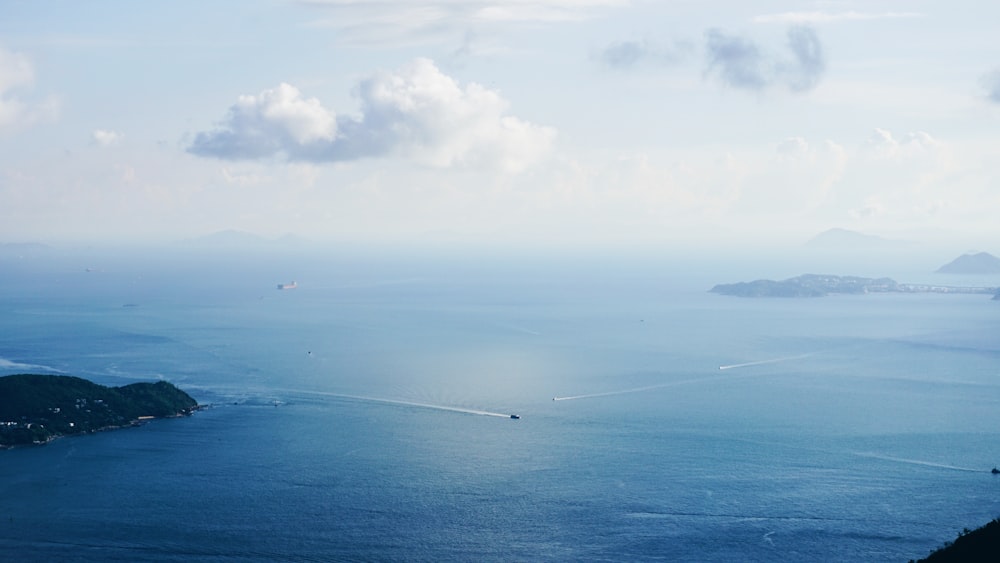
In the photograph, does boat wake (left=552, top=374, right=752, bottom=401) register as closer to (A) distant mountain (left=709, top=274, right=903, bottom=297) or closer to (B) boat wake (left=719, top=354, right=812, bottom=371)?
(B) boat wake (left=719, top=354, right=812, bottom=371)

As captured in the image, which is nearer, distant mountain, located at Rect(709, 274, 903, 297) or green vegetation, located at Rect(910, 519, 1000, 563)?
green vegetation, located at Rect(910, 519, 1000, 563)

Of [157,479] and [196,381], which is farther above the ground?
[196,381]

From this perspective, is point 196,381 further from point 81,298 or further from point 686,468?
point 81,298

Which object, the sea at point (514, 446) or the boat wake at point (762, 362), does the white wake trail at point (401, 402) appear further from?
the boat wake at point (762, 362)

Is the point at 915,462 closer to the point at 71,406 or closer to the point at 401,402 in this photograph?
the point at 401,402

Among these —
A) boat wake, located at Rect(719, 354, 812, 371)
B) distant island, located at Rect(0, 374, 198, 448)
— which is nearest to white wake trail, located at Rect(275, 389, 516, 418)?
distant island, located at Rect(0, 374, 198, 448)

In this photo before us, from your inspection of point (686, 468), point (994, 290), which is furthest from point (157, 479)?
point (994, 290)
